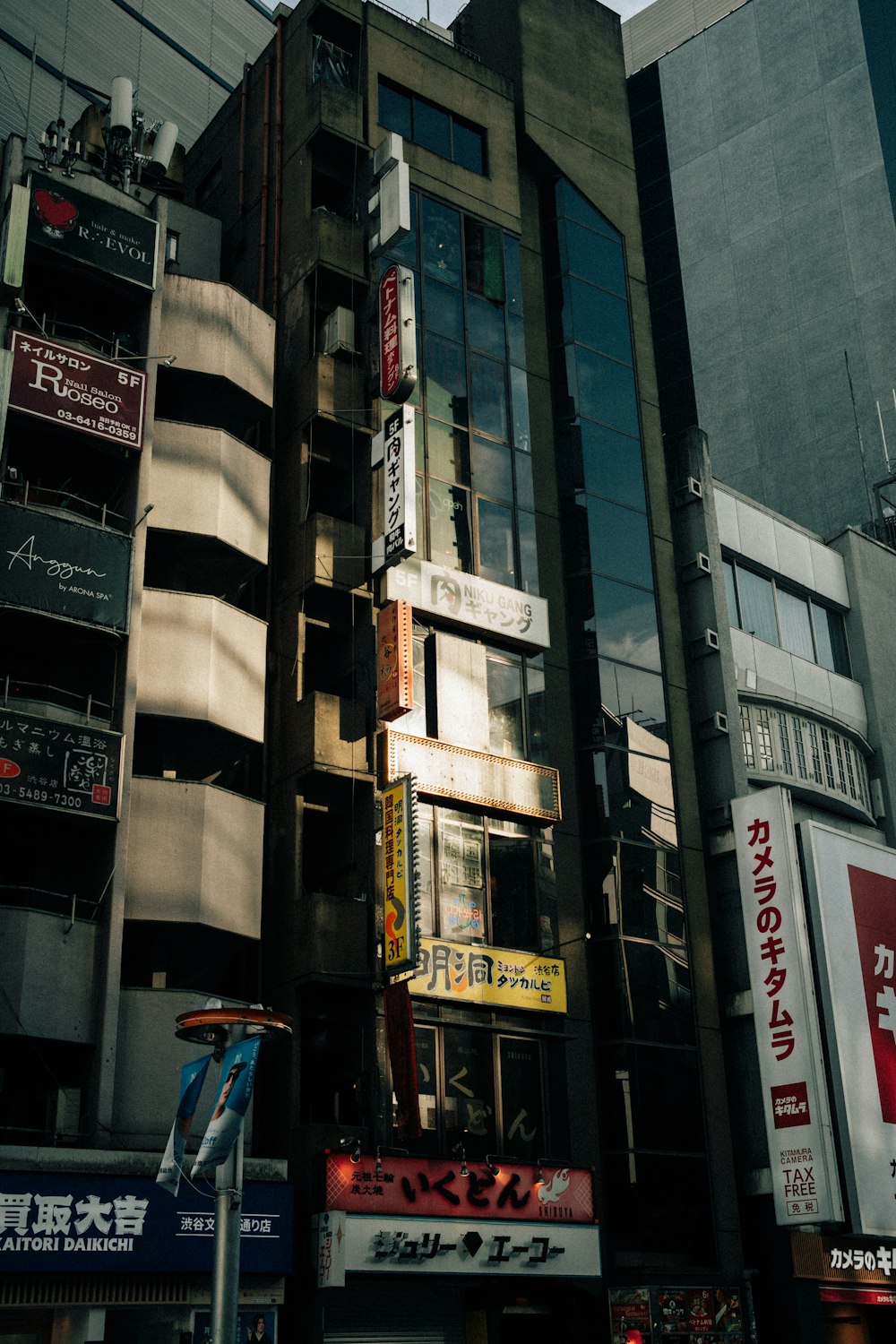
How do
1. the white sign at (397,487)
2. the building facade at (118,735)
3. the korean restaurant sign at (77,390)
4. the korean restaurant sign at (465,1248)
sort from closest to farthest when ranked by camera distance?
the building facade at (118,735), the korean restaurant sign at (465,1248), the korean restaurant sign at (77,390), the white sign at (397,487)

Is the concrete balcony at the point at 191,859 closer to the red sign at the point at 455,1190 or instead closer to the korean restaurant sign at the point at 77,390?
the red sign at the point at 455,1190

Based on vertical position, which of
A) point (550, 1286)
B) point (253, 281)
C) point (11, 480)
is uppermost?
point (253, 281)

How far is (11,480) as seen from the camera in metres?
31.2

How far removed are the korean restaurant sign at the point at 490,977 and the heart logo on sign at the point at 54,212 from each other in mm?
18104

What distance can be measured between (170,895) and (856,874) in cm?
1908

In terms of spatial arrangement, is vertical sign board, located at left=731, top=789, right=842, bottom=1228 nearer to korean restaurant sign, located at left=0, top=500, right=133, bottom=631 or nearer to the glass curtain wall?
the glass curtain wall

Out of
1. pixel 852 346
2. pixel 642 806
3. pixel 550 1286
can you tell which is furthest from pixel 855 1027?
pixel 852 346

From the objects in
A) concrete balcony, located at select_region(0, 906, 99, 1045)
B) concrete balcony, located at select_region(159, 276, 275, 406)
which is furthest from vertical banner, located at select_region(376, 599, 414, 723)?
concrete balcony, located at select_region(0, 906, 99, 1045)

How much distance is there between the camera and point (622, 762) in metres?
36.2

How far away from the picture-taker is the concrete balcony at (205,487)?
32.4 m

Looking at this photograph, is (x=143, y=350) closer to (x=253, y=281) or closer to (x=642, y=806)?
(x=253, y=281)

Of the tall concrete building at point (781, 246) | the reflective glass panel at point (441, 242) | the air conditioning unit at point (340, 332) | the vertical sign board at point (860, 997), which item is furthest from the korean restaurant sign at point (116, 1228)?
the tall concrete building at point (781, 246)

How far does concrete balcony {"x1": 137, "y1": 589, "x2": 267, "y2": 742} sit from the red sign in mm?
9703

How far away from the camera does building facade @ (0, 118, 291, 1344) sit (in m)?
25.1
